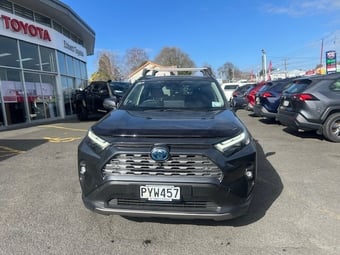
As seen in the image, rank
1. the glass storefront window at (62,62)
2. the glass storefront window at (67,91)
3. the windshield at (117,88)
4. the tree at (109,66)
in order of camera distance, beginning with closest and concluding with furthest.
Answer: the windshield at (117,88), the glass storefront window at (62,62), the glass storefront window at (67,91), the tree at (109,66)

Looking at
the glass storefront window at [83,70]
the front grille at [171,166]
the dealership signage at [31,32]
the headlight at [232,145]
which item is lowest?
the front grille at [171,166]

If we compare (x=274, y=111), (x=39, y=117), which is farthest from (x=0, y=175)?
(x=39, y=117)

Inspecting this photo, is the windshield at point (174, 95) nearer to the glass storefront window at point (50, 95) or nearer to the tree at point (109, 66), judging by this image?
the glass storefront window at point (50, 95)

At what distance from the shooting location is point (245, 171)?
3.21 m

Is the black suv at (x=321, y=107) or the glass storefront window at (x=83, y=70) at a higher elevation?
the glass storefront window at (x=83, y=70)

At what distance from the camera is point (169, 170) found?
308cm

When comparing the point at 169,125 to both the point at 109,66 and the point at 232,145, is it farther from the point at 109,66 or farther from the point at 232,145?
the point at 109,66

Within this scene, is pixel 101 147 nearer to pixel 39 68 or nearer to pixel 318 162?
pixel 318 162

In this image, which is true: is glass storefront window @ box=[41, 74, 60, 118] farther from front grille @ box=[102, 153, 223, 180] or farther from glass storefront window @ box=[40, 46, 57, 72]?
front grille @ box=[102, 153, 223, 180]

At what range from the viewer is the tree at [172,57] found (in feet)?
245

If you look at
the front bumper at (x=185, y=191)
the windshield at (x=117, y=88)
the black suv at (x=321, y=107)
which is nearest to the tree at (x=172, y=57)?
the windshield at (x=117, y=88)

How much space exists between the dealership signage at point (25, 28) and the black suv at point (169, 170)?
1306 centimetres

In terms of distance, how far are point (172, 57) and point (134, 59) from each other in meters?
9.59

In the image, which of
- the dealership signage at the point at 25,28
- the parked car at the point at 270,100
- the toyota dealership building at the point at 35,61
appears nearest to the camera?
the parked car at the point at 270,100
